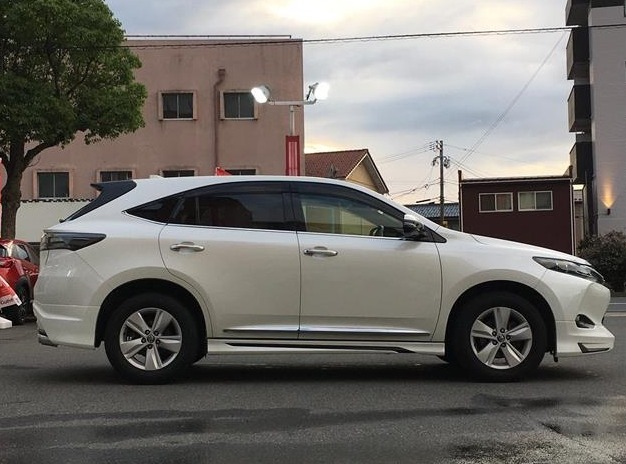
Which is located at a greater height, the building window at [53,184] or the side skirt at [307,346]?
the building window at [53,184]

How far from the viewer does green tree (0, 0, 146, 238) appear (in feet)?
51.5

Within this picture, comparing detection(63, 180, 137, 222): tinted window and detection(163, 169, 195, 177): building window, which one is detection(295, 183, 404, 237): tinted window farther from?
detection(163, 169, 195, 177): building window

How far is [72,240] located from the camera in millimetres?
6242

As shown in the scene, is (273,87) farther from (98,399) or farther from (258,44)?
(98,399)

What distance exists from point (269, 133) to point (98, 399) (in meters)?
23.6

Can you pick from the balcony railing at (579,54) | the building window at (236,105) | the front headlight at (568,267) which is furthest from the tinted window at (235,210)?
the balcony railing at (579,54)

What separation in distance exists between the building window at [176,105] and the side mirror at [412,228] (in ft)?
78.4

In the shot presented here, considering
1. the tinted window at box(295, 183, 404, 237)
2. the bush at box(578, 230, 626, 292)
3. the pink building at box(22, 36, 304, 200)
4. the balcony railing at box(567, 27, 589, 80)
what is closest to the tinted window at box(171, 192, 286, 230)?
the tinted window at box(295, 183, 404, 237)

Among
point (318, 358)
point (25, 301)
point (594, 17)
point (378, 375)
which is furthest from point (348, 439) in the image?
point (594, 17)

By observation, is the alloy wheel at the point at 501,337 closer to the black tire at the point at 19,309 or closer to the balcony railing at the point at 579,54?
the black tire at the point at 19,309

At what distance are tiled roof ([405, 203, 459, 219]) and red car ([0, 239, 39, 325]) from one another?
56.3 meters

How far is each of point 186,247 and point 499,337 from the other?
2798 mm

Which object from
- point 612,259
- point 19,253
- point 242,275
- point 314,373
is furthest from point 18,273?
point 612,259

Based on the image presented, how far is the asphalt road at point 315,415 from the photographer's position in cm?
439
